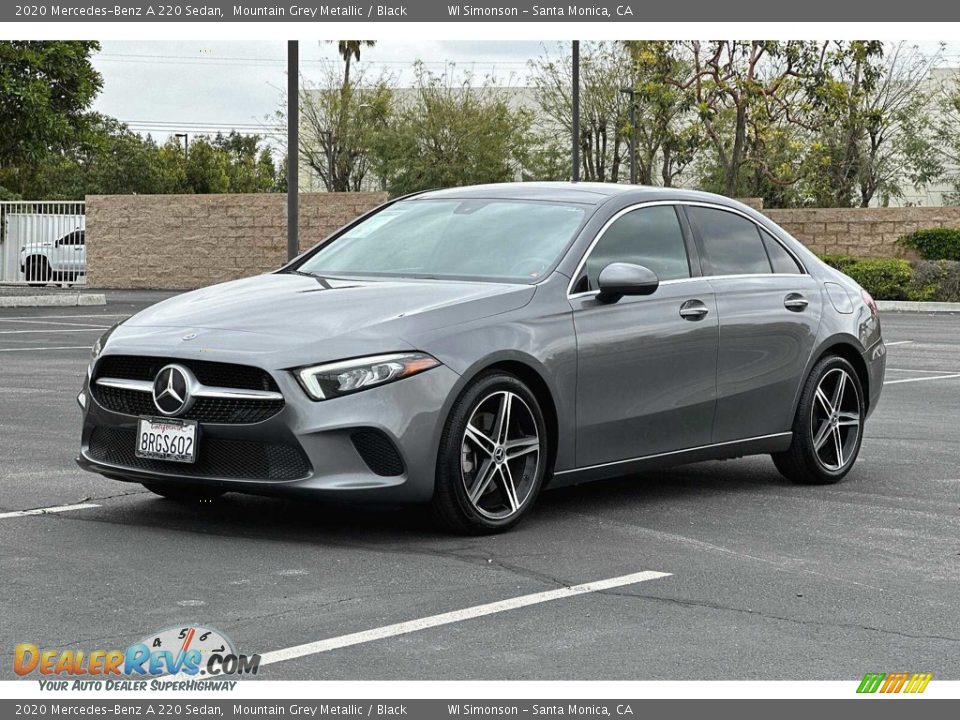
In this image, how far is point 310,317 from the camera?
728cm

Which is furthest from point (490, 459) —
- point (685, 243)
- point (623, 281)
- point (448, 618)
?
point (685, 243)

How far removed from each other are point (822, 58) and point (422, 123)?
1468 centimetres

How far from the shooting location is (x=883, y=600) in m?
6.27

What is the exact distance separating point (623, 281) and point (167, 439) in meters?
2.29

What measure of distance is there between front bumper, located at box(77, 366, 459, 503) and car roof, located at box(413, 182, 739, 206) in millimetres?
1812

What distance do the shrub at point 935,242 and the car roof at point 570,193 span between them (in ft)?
88.5

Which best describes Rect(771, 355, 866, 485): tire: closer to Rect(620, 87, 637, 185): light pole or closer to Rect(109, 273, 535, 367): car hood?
Rect(109, 273, 535, 367): car hood

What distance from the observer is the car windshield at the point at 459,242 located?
316 inches

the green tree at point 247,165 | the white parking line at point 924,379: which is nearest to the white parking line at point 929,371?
the white parking line at point 924,379

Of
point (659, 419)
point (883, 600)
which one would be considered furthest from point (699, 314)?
point (883, 600)

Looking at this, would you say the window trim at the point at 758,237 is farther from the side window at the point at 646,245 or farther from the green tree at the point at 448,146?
the green tree at the point at 448,146

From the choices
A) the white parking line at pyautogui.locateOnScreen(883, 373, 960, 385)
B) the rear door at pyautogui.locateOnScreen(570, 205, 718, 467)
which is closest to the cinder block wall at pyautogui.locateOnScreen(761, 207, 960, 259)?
the white parking line at pyautogui.locateOnScreen(883, 373, 960, 385)

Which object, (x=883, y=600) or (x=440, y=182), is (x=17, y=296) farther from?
(x=883, y=600)

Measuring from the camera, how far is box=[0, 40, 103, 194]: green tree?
29.1 meters
